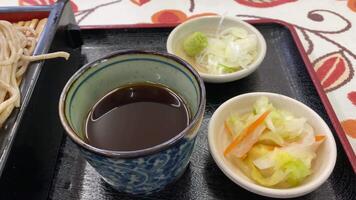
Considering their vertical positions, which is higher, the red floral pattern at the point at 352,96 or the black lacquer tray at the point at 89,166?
the black lacquer tray at the point at 89,166

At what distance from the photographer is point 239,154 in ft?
2.49

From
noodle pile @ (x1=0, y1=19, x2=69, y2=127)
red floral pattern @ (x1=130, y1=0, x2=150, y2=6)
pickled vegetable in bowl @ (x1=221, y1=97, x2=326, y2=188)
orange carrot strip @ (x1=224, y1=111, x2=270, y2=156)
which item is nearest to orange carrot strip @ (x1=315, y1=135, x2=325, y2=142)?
pickled vegetable in bowl @ (x1=221, y1=97, x2=326, y2=188)

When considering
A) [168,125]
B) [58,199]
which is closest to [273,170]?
[168,125]

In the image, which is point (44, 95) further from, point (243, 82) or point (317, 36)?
point (317, 36)

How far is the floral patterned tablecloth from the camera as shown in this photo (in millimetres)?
1169

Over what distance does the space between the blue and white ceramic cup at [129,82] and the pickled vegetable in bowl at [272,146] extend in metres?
0.12

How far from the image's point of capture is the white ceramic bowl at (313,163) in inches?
27.0

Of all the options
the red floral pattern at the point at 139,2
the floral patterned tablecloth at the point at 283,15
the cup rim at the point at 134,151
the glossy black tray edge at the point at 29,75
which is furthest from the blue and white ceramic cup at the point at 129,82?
the red floral pattern at the point at 139,2

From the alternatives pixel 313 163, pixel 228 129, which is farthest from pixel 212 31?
pixel 313 163

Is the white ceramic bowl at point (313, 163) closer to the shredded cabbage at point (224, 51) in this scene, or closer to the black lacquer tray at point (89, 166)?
the black lacquer tray at point (89, 166)

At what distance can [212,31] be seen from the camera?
1.18m

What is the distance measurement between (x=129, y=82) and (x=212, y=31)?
457 millimetres

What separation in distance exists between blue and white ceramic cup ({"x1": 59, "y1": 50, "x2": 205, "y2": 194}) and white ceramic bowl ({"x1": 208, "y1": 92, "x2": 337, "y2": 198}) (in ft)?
0.27

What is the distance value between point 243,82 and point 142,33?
0.35 meters
